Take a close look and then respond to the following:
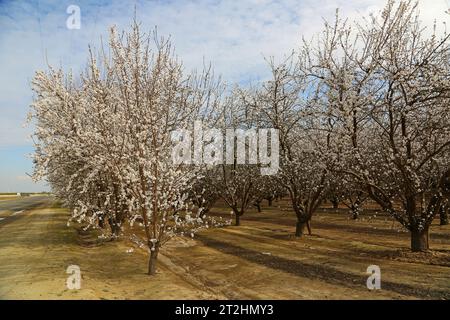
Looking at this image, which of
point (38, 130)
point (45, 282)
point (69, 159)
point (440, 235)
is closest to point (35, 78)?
point (38, 130)

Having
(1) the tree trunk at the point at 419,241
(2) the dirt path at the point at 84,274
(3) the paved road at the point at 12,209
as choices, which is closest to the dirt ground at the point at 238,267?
(2) the dirt path at the point at 84,274

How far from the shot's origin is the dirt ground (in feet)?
30.9

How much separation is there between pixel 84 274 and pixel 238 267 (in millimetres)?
5012

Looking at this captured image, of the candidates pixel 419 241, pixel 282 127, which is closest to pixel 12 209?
pixel 282 127

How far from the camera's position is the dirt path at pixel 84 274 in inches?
363

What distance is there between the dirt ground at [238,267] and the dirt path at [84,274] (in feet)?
0.08

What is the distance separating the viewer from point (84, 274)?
37.8 ft

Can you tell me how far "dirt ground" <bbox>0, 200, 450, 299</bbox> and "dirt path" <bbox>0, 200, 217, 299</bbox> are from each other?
0.03 meters

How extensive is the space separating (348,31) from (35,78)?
47.1ft

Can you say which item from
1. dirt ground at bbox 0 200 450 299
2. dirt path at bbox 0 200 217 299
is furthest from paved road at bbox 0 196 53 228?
dirt path at bbox 0 200 217 299

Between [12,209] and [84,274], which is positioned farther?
[12,209]

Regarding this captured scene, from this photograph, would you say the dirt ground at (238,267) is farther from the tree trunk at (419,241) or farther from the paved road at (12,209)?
the paved road at (12,209)

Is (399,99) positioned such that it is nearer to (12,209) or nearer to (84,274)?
(84,274)
